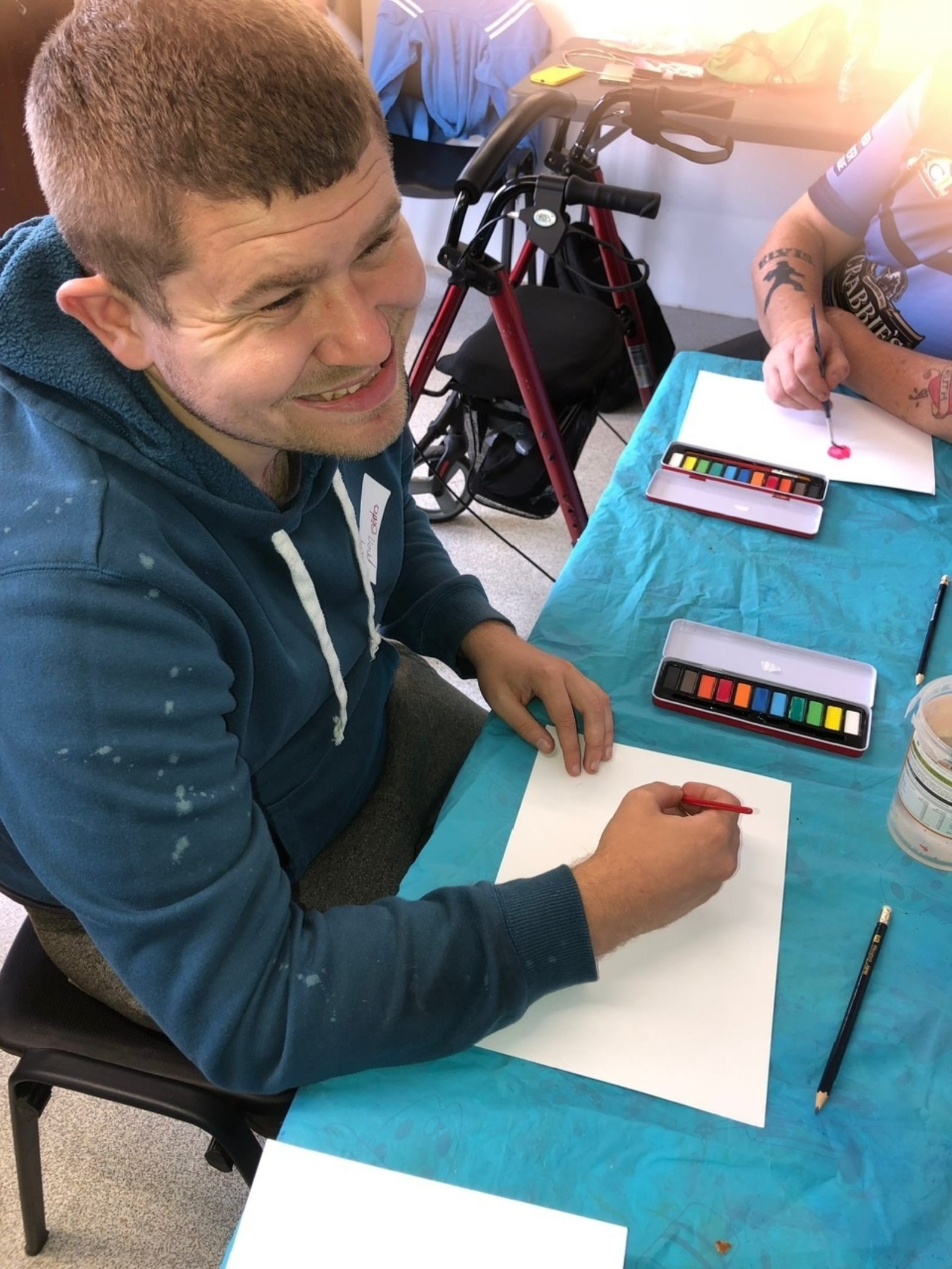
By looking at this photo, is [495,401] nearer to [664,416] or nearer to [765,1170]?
[664,416]

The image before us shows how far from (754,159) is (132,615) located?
2.87 meters

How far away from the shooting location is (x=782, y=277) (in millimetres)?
1390

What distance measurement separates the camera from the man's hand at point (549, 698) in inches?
31.3

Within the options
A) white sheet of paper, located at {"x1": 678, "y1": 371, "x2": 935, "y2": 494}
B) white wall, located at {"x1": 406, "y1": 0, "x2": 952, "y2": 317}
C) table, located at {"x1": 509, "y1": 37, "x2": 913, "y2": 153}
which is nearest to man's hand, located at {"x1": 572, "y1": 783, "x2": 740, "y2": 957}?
white sheet of paper, located at {"x1": 678, "y1": 371, "x2": 935, "y2": 494}

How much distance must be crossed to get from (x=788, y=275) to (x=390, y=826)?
100 centimetres

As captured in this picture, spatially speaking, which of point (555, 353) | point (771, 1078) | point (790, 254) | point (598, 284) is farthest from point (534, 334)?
point (771, 1078)

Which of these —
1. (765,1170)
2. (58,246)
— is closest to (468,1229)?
(765,1170)

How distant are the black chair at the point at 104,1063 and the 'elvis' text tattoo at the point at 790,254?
4.29ft

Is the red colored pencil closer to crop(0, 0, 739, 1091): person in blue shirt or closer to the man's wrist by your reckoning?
crop(0, 0, 739, 1091): person in blue shirt

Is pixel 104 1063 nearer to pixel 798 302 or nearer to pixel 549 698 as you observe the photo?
pixel 549 698

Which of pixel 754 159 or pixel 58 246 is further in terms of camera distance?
pixel 754 159

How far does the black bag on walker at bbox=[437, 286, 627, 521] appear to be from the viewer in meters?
1.77

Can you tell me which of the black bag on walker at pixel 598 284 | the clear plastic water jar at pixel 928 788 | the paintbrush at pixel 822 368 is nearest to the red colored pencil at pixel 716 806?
the clear plastic water jar at pixel 928 788

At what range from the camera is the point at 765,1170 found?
57 cm
